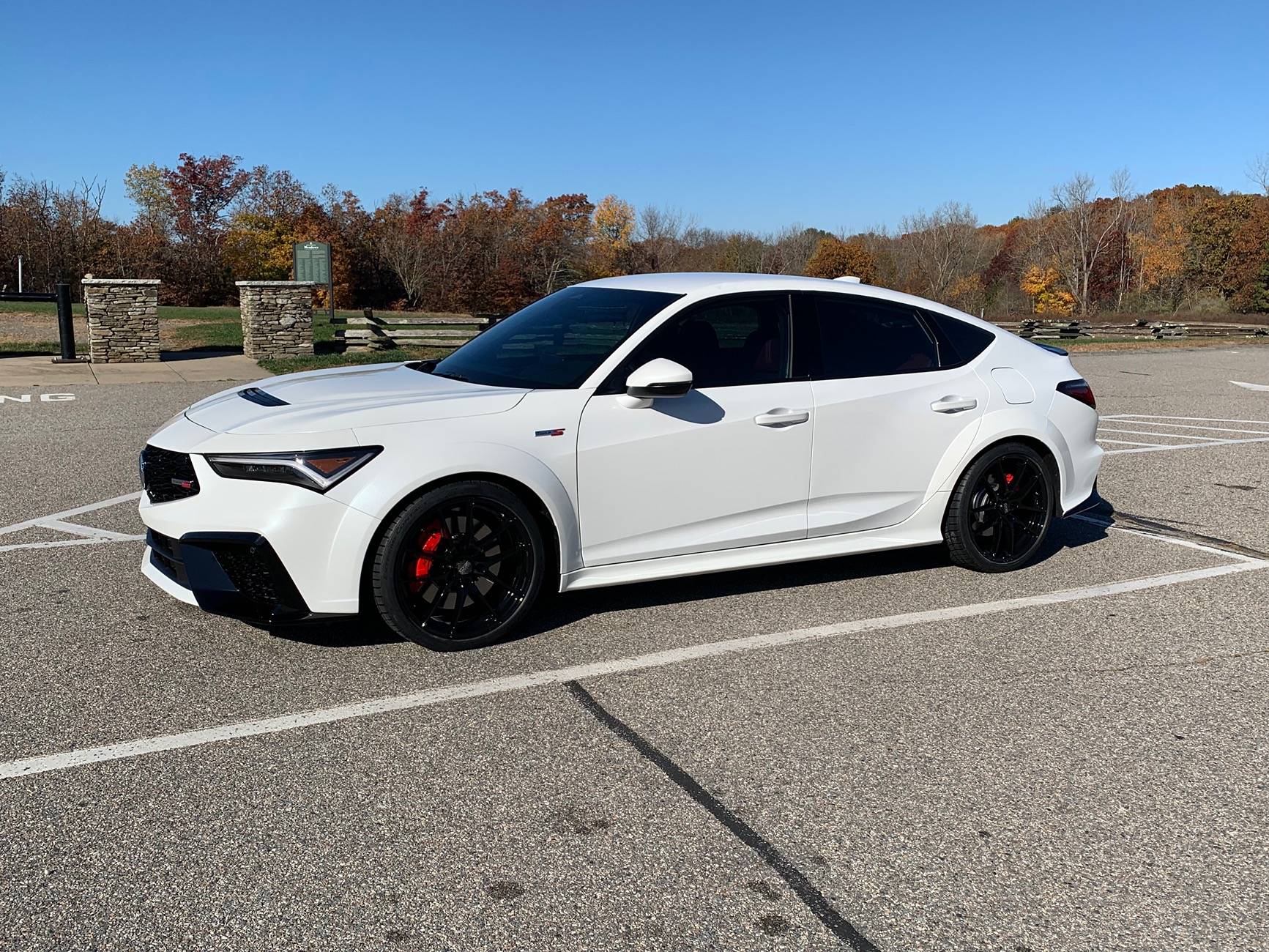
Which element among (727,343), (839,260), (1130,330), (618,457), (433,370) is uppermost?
(839,260)

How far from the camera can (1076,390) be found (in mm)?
6332

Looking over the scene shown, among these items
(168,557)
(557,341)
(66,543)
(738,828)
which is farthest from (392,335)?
(738,828)

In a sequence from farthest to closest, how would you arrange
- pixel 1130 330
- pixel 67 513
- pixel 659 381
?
pixel 1130 330, pixel 67 513, pixel 659 381

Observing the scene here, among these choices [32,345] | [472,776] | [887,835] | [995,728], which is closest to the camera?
[887,835]

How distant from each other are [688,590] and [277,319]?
1517 centimetres

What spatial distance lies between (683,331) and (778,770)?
7.68ft

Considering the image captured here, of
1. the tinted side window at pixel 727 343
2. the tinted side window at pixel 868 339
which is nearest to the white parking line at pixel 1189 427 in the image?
the tinted side window at pixel 868 339

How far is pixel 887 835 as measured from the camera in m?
3.23

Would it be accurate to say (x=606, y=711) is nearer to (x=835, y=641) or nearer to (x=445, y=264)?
(x=835, y=641)

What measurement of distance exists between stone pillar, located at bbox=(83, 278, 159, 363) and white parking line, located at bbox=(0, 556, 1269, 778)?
1561 centimetres

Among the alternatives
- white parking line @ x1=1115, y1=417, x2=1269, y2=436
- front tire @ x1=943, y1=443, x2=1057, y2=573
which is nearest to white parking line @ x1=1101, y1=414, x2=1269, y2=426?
white parking line @ x1=1115, y1=417, x2=1269, y2=436

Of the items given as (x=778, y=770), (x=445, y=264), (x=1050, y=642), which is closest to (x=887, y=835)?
(x=778, y=770)

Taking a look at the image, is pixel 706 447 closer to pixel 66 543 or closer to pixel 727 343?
pixel 727 343

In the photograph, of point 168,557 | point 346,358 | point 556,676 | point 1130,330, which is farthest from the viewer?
point 1130,330
